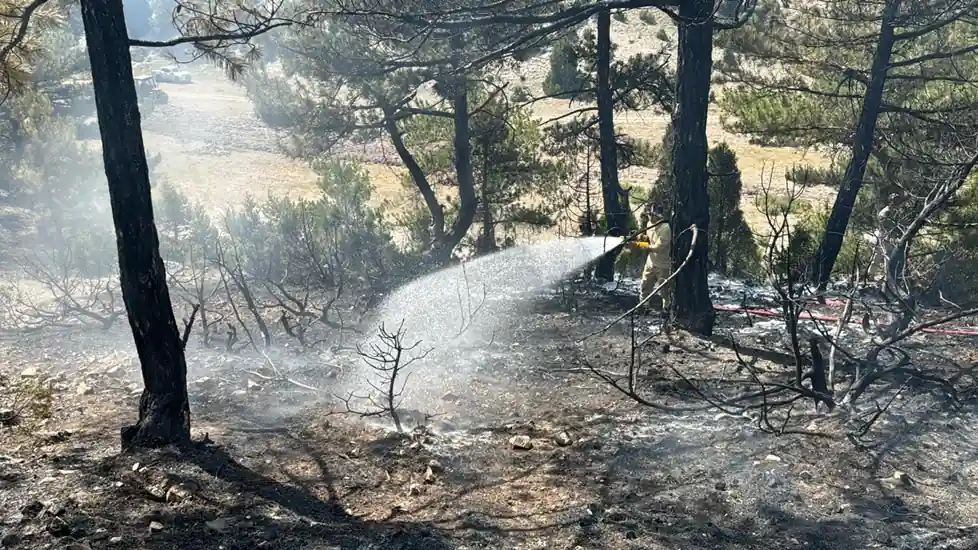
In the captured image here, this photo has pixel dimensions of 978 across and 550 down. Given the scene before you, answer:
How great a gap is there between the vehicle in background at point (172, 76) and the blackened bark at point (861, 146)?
4394cm

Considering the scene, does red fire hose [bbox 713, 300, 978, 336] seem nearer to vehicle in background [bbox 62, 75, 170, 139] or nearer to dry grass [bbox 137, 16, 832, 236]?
vehicle in background [bbox 62, 75, 170, 139]

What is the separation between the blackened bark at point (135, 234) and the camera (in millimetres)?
5000

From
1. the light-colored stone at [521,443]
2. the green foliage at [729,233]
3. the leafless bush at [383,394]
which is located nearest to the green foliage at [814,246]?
the green foliage at [729,233]

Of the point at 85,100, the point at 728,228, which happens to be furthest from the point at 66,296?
the point at 85,100

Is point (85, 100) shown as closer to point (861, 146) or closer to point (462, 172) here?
point (462, 172)

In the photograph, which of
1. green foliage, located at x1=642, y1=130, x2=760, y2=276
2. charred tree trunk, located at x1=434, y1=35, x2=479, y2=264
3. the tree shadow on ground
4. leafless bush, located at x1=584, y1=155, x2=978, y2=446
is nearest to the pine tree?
green foliage, located at x1=642, y1=130, x2=760, y2=276

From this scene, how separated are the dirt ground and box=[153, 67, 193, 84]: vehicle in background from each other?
44.7 meters

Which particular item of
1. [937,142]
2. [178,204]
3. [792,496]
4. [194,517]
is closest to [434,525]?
[194,517]

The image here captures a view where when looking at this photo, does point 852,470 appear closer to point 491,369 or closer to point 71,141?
point 491,369

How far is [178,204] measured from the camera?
17.2m

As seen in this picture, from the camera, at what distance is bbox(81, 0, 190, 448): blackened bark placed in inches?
197

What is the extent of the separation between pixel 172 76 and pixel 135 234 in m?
47.8

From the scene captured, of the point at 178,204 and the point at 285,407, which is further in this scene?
the point at 178,204

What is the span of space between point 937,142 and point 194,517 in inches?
419
